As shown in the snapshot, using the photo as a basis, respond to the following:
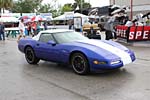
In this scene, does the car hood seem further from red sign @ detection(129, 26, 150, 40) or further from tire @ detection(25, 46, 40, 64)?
red sign @ detection(129, 26, 150, 40)

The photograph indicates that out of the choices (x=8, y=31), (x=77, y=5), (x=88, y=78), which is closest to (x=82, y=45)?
(x=88, y=78)

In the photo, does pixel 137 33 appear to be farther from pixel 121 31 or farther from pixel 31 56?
pixel 31 56

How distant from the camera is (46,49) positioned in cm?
928

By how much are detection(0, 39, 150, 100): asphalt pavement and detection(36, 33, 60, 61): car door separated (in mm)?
385

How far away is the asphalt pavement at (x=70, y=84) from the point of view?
6041mm

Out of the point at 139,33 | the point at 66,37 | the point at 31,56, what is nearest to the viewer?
the point at 66,37

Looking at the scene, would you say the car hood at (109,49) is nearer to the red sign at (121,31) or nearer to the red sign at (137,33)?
the red sign at (137,33)

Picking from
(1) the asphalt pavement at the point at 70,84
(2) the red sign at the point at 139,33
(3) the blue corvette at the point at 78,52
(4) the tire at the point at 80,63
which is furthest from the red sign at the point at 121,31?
(4) the tire at the point at 80,63

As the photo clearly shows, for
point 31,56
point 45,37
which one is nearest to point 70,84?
point 45,37

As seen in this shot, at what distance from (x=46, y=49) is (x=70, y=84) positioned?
2.47m

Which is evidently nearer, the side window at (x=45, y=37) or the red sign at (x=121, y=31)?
the side window at (x=45, y=37)

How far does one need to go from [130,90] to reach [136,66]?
10.1 ft

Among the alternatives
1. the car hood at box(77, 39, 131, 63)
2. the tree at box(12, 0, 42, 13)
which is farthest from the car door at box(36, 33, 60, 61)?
the tree at box(12, 0, 42, 13)

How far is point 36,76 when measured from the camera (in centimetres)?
819
